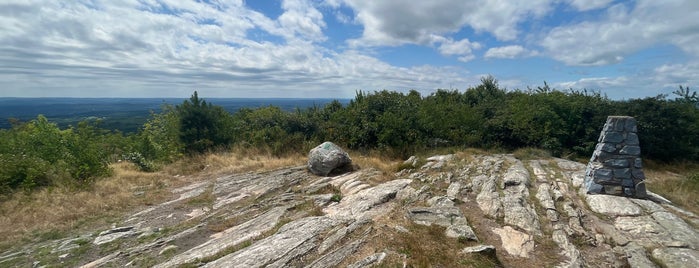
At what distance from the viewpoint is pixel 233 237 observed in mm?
7547

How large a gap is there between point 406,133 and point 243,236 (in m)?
11.1

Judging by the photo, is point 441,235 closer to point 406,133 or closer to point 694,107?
point 406,133

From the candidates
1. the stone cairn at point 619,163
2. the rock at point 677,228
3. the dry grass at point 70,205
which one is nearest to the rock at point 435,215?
the rock at point 677,228

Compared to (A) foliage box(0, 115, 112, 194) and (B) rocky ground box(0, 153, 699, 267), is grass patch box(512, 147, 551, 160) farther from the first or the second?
(A) foliage box(0, 115, 112, 194)

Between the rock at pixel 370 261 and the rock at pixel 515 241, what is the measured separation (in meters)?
2.58

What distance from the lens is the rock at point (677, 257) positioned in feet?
18.6

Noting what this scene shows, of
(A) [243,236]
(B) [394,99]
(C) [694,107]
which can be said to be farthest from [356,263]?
(C) [694,107]

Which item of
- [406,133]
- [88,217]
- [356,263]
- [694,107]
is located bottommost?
[88,217]

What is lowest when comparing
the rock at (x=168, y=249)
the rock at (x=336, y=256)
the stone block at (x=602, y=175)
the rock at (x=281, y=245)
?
the rock at (x=168, y=249)

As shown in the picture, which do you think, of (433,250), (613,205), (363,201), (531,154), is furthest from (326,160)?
(531,154)

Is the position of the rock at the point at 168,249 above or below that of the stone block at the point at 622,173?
below

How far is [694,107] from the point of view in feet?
61.6

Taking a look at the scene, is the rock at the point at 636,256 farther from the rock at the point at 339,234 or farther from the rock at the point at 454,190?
the rock at the point at 339,234

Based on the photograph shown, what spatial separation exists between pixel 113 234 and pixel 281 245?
4799 mm
